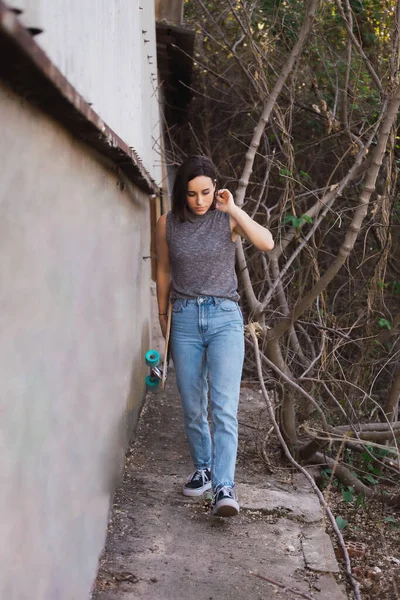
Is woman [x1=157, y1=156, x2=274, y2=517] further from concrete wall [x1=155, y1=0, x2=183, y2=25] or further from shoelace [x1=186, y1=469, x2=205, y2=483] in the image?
concrete wall [x1=155, y1=0, x2=183, y2=25]

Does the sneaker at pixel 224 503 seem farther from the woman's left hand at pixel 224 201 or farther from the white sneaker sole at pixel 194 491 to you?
the woman's left hand at pixel 224 201

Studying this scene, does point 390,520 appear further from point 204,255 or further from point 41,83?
point 41,83

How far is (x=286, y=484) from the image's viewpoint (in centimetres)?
426

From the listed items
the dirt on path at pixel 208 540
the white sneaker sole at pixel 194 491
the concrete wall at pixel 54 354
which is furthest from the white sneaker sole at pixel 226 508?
the concrete wall at pixel 54 354

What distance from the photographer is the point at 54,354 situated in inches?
85.0

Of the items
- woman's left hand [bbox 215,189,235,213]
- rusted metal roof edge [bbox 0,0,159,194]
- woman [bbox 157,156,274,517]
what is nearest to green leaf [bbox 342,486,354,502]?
woman [bbox 157,156,274,517]

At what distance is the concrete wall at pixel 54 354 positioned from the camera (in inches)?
67.2

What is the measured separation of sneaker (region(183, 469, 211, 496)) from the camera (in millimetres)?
3850

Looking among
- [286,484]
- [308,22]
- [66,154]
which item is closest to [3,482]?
[66,154]

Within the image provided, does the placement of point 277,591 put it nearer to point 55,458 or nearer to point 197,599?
point 197,599

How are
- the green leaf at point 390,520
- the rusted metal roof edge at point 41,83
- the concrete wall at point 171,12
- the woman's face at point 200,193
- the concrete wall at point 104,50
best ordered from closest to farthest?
the rusted metal roof edge at point 41,83
the concrete wall at point 104,50
the woman's face at point 200,193
the green leaf at point 390,520
the concrete wall at point 171,12

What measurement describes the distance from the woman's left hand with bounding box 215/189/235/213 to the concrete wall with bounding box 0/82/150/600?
532mm

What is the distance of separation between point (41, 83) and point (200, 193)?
77.6 inches

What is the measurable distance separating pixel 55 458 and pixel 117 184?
1747 millimetres
